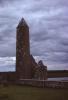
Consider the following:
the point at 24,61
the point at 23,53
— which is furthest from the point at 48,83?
the point at 23,53

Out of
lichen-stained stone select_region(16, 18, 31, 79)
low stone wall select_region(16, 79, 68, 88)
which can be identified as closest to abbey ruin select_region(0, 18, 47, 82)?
lichen-stained stone select_region(16, 18, 31, 79)

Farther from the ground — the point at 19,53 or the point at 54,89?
the point at 19,53

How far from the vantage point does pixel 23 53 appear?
836 inches

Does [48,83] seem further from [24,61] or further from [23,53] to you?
[23,53]

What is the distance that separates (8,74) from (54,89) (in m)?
9.79

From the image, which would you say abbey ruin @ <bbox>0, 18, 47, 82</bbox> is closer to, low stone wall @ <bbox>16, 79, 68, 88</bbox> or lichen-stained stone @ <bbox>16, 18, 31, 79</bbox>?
lichen-stained stone @ <bbox>16, 18, 31, 79</bbox>

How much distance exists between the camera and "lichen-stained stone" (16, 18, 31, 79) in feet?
68.9

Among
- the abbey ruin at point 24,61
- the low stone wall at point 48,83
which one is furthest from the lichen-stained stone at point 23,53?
the low stone wall at point 48,83

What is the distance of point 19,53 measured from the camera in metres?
21.4

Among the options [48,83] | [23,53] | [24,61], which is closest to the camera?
[48,83]

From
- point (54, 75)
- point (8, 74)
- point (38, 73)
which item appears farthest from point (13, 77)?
point (54, 75)

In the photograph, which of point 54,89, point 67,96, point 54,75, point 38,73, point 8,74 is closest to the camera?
point 67,96

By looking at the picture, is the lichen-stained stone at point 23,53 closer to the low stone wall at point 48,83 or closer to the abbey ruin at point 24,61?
the abbey ruin at point 24,61

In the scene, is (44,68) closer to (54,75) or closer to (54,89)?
(54,89)
